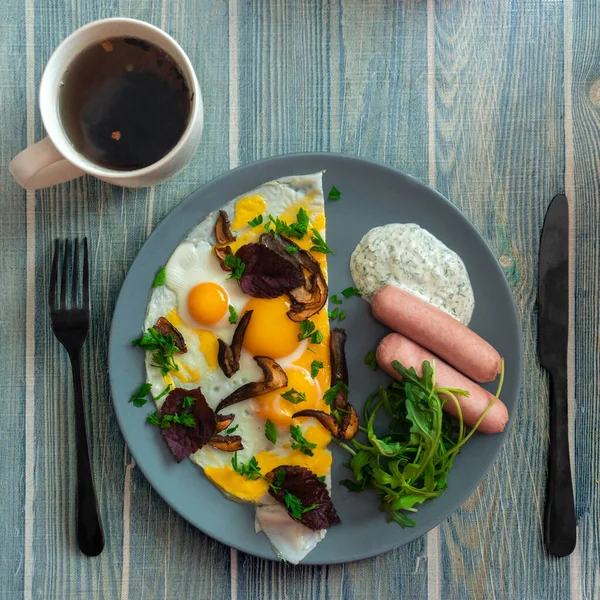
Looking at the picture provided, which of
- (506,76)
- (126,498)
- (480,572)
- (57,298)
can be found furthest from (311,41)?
(480,572)

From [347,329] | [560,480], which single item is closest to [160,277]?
[347,329]

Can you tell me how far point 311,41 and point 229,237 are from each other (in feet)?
2.25

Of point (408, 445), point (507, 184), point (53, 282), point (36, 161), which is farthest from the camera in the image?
point (507, 184)

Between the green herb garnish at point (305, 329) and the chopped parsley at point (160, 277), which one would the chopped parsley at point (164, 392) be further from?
the green herb garnish at point (305, 329)

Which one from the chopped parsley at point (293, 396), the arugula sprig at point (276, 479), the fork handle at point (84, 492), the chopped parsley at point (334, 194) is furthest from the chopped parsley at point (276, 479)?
the chopped parsley at point (334, 194)

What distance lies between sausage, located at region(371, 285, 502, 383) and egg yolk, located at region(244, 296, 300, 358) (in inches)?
10.5

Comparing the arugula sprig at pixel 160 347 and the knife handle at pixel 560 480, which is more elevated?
the arugula sprig at pixel 160 347

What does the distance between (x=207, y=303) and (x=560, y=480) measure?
A: 3.99ft

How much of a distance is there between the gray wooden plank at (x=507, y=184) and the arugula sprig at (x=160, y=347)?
970 millimetres

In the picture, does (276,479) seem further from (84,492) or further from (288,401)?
(84,492)

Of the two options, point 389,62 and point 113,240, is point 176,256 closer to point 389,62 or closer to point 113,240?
point 113,240

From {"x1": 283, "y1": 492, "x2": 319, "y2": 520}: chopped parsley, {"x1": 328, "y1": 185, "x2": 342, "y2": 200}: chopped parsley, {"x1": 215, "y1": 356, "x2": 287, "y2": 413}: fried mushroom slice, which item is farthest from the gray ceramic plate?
{"x1": 215, "y1": 356, "x2": 287, "y2": 413}: fried mushroom slice

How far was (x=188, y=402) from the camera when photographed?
6.09 ft

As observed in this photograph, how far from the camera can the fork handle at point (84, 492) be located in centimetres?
190
